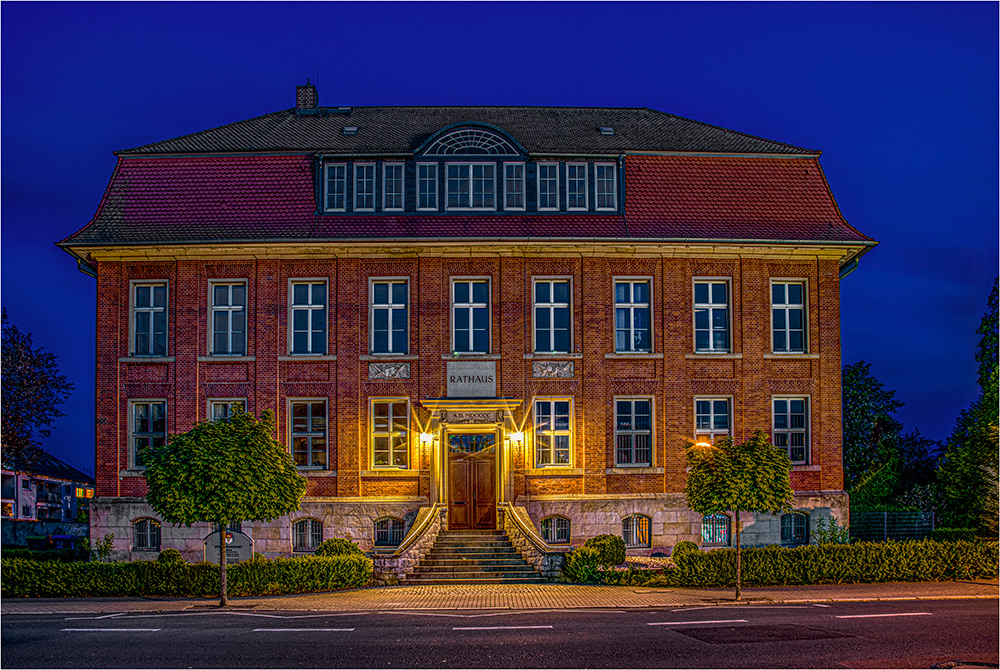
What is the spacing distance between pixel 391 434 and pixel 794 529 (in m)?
12.1

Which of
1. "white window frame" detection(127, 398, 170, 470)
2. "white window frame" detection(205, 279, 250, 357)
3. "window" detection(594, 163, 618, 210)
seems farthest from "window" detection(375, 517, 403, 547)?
"window" detection(594, 163, 618, 210)

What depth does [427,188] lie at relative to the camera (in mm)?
30281

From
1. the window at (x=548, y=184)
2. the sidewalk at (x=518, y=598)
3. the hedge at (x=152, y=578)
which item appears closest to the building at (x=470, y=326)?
the window at (x=548, y=184)

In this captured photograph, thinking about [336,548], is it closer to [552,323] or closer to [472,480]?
[472,480]

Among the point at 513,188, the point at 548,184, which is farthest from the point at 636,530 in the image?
the point at 513,188

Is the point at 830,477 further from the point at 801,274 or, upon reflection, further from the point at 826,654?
the point at 826,654

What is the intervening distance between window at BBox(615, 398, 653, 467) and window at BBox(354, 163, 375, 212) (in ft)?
31.1

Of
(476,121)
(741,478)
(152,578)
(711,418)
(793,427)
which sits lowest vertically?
(152,578)

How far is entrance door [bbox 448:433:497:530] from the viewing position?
29188 millimetres

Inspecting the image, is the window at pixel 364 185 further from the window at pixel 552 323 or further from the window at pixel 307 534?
the window at pixel 307 534

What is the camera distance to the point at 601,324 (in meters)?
29.8

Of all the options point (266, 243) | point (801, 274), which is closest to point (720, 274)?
point (801, 274)

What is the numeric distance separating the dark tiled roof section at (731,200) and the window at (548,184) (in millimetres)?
2162

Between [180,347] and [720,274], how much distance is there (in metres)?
16.2
